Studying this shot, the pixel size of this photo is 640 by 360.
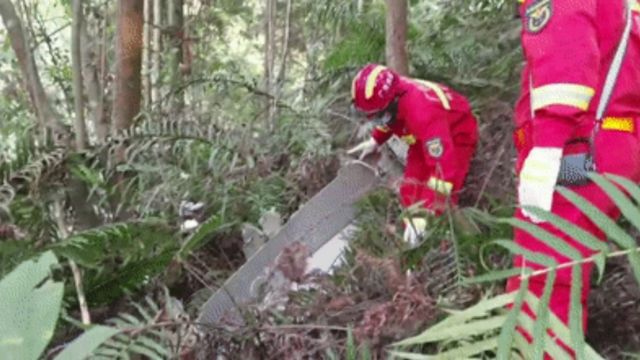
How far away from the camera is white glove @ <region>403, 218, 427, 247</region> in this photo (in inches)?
125

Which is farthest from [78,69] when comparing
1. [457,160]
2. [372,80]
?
[457,160]

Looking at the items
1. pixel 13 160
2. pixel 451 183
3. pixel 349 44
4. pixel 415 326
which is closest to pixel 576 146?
pixel 415 326

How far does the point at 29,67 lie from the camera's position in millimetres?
3812

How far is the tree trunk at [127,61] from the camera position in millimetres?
4293

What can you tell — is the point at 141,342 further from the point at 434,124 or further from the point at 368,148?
the point at 368,148

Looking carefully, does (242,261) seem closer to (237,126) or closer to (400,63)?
(237,126)

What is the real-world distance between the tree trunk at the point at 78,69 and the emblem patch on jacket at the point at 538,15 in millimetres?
2111

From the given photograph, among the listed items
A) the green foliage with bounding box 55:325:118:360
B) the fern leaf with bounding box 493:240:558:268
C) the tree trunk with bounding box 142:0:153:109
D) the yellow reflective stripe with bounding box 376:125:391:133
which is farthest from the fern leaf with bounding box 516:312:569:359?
the tree trunk with bounding box 142:0:153:109

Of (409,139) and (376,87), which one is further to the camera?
(409,139)

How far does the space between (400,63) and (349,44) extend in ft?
5.05

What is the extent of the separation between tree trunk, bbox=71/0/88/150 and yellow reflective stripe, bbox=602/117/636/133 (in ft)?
7.76

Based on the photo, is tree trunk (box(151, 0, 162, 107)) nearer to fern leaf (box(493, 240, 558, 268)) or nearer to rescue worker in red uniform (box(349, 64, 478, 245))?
rescue worker in red uniform (box(349, 64, 478, 245))

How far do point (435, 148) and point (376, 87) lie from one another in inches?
17.4

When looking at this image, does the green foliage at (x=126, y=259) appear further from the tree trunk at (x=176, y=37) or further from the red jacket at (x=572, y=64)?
the tree trunk at (x=176, y=37)
